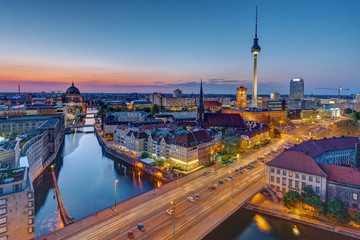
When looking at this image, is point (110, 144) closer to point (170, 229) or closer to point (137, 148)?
point (137, 148)

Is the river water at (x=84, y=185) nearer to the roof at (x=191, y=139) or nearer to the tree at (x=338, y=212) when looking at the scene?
the roof at (x=191, y=139)

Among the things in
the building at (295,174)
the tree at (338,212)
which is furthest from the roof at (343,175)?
the tree at (338,212)

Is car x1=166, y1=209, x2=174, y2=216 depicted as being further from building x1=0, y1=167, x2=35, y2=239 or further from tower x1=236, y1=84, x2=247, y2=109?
tower x1=236, y1=84, x2=247, y2=109

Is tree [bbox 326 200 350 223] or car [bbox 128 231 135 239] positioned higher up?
tree [bbox 326 200 350 223]

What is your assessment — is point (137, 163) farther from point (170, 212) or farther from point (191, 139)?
point (170, 212)

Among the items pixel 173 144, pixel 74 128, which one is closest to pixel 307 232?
pixel 173 144

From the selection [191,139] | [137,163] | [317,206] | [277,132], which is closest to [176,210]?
[317,206]

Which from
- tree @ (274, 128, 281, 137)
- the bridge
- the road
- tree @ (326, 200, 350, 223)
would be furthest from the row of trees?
tree @ (274, 128, 281, 137)

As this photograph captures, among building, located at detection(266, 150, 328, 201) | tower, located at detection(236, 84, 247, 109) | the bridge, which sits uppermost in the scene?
tower, located at detection(236, 84, 247, 109)
